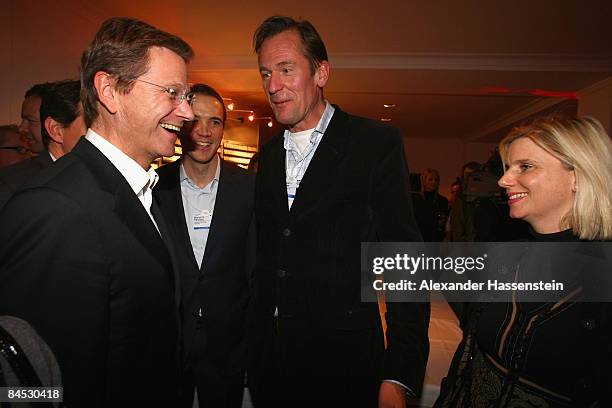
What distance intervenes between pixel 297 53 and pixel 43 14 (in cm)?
436

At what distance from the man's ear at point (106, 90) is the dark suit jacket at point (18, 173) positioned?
1.22m

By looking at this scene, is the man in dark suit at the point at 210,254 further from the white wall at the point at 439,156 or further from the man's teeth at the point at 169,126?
the white wall at the point at 439,156

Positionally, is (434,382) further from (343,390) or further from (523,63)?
(523,63)

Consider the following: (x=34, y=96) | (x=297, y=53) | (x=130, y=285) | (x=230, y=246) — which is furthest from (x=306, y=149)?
(x=34, y=96)

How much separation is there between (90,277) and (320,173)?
2.83ft

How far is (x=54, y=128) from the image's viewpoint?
2143mm

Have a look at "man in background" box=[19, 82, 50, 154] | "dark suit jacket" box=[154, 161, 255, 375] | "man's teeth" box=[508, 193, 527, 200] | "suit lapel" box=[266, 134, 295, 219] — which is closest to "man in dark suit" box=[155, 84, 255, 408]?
"dark suit jacket" box=[154, 161, 255, 375]

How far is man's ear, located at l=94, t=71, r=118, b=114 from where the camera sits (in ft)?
3.94

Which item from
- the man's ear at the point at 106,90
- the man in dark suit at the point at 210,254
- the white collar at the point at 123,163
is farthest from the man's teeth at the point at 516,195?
the man's ear at the point at 106,90

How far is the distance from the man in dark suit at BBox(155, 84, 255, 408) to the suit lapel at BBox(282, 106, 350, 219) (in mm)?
683

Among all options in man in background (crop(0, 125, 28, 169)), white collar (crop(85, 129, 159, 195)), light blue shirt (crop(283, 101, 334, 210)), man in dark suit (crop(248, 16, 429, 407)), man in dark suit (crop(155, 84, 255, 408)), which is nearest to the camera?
white collar (crop(85, 129, 159, 195))

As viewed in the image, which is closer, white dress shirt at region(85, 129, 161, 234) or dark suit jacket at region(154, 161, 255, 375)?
white dress shirt at region(85, 129, 161, 234)

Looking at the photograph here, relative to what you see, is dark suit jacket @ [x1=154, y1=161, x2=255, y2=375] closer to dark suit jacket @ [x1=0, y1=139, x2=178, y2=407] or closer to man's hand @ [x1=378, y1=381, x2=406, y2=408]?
dark suit jacket @ [x1=0, y1=139, x2=178, y2=407]

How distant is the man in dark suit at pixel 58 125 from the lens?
2.11 m
